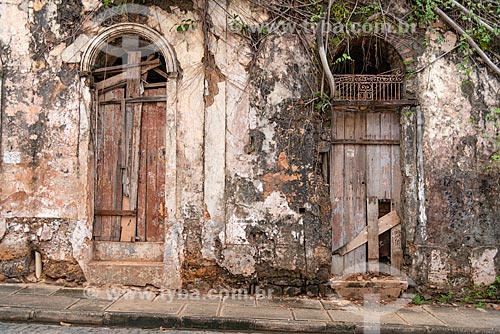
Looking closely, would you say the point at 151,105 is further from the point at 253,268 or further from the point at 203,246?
the point at 253,268

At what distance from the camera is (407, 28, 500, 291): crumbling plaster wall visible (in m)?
5.72

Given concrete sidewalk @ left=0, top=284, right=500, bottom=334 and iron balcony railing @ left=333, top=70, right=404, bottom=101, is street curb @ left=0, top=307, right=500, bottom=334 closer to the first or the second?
concrete sidewalk @ left=0, top=284, right=500, bottom=334

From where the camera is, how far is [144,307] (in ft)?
16.7

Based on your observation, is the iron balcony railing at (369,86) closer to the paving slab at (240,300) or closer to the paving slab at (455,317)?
the paving slab at (455,317)

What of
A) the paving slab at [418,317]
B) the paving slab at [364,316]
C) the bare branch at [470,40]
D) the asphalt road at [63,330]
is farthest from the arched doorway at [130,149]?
the bare branch at [470,40]

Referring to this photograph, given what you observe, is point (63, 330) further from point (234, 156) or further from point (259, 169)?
point (259, 169)

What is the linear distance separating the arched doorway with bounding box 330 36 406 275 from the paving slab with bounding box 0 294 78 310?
3.77 meters

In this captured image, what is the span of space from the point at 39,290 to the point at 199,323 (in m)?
2.53

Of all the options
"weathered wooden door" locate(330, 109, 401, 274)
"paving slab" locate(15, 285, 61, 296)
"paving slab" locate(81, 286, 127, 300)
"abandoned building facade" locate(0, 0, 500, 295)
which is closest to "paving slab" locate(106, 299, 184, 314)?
"paving slab" locate(81, 286, 127, 300)

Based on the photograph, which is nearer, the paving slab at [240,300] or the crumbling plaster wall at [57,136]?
the paving slab at [240,300]

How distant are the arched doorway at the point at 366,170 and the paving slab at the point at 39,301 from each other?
377cm

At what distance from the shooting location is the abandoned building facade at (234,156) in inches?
227

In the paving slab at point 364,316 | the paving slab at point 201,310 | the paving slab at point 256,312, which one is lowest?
the paving slab at point 364,316

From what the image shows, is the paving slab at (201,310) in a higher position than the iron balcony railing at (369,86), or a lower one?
lower
